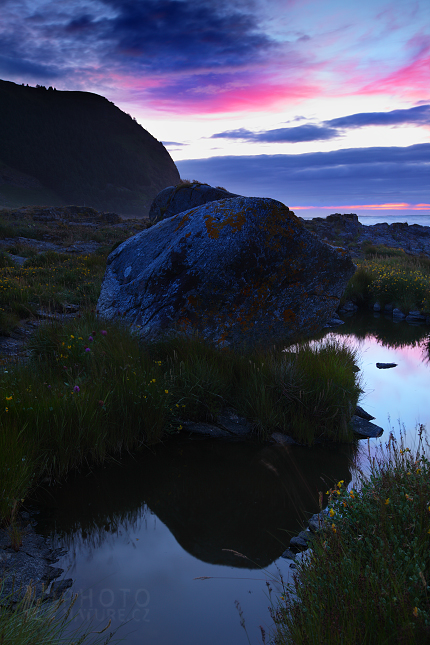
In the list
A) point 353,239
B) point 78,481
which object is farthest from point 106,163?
point 78,481

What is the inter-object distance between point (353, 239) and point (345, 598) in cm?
3208

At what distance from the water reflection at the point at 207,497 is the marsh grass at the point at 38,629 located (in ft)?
2.41

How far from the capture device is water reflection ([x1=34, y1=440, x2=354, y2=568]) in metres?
3.05

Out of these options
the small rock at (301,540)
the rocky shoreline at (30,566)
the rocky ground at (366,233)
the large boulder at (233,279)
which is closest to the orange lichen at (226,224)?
the large boulder at (233,279)

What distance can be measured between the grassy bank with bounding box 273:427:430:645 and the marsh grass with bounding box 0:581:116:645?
992 mm

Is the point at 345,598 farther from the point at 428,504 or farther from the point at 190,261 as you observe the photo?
the point at 190,261

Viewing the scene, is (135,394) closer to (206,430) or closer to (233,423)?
(206,430)

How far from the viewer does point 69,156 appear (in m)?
132

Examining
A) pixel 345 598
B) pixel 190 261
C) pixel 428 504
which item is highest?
pixel 190 261

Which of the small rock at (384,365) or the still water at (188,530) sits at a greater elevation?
the small rock at (384,365)

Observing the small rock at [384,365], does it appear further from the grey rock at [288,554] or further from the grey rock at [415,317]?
the grey rock at [288,554]

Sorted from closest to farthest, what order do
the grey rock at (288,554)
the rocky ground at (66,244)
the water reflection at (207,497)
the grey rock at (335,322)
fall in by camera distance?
the rocky ground at (66,244) < the grey rock at (288,554) < the water reflection at (207,497) < the grey rock at (335,322)

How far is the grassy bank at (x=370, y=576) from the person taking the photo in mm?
1741

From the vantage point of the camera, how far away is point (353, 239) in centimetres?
3141
